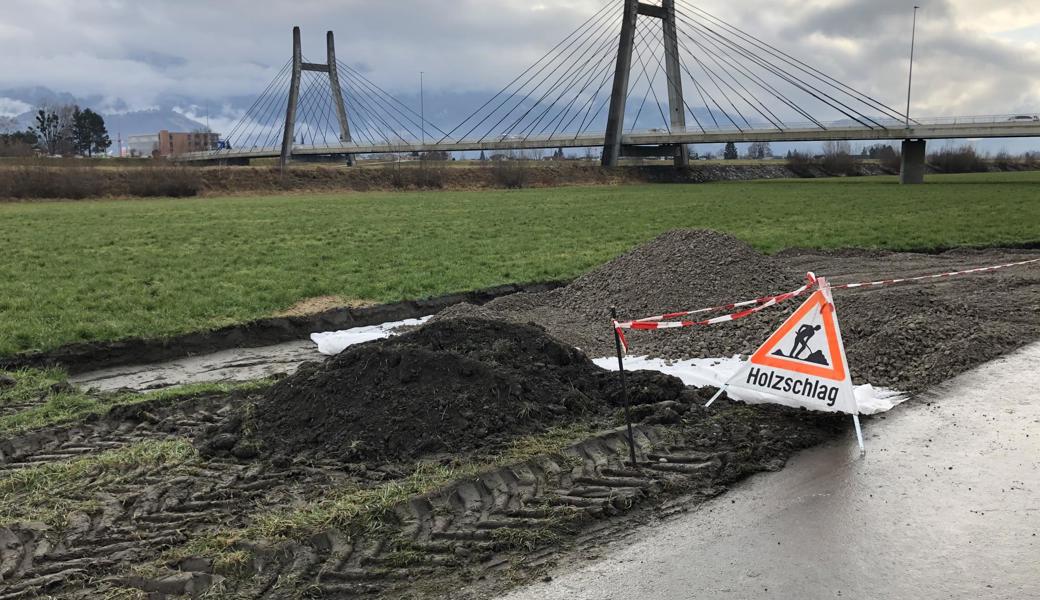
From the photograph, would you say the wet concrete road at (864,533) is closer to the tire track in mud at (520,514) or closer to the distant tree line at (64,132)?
the tire track in mud at (520,514)

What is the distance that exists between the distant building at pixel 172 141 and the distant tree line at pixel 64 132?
14781 millimetres

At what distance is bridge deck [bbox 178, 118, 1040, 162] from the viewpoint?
56281mm

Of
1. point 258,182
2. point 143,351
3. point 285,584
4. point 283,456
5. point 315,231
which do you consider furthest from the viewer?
point 258,182

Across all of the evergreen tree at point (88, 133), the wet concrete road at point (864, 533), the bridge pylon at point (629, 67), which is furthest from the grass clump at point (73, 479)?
the evergreen tree at point (88, 133)

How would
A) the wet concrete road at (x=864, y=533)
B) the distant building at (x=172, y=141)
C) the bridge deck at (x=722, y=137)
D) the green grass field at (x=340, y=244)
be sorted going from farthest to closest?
the distant building at (x=172, y=141), the bridge deck at (x=722, y=137), the green grass field at (x=340, y=244), the wet concrete road at (x=864, y=533)

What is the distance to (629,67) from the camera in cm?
6050

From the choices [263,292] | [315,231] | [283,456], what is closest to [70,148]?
[315,231]

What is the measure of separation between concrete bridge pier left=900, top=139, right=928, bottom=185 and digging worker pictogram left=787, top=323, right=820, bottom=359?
5631cm

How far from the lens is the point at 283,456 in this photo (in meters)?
5.92

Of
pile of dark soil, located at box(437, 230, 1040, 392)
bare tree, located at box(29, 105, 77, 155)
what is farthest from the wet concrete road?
bare tree, located at box(29, 105, 77, 155)

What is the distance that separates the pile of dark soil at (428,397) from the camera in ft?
19.9

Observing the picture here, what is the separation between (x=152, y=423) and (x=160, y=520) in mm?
2256

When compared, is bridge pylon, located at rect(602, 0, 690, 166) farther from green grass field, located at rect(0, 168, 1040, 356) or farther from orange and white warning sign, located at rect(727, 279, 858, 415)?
orange and white warning sign, located at rect(727, 279, 858, 415)

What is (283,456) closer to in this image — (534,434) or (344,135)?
(534,434)
